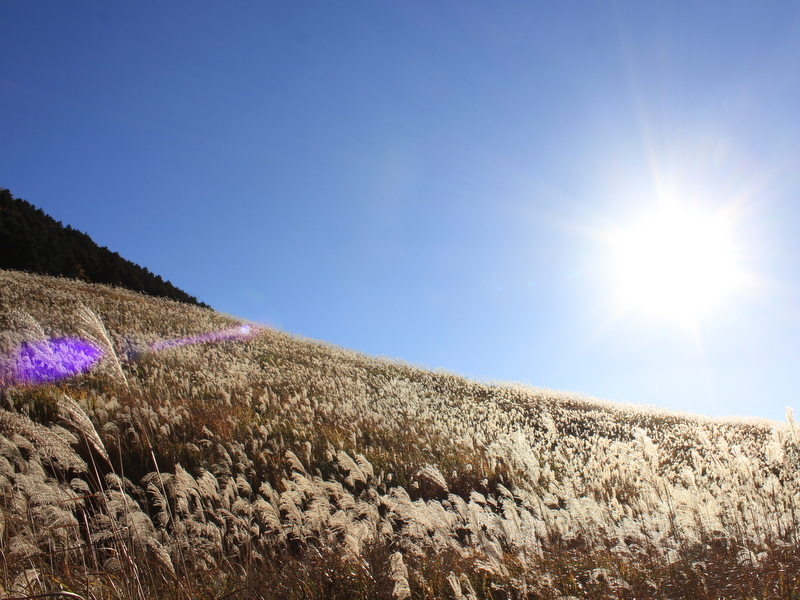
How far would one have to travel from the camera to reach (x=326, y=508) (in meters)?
3.68

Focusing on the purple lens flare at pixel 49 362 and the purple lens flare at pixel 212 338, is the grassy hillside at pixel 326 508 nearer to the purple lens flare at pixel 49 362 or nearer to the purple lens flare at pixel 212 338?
the purple lens flare at pixel 49 362

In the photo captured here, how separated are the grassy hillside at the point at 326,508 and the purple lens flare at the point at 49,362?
0.35 metres

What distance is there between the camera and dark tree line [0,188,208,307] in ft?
88.6

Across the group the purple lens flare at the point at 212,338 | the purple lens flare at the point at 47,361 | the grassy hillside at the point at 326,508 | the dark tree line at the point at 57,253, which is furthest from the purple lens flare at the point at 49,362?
the dark tree line at the point at 57,253

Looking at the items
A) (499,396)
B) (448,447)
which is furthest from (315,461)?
(499,396)

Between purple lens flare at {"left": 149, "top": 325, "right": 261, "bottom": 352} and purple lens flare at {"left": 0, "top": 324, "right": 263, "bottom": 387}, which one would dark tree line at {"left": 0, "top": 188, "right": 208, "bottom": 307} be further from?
purple lens flare at {"left": 0, "top": 324, "right": 263, "bottom": 387}

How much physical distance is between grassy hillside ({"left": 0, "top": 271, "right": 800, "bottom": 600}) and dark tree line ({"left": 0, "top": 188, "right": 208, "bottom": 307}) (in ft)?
83.0

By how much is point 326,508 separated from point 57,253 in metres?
35.4

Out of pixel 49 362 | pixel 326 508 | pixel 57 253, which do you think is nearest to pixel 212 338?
pixel 49 362

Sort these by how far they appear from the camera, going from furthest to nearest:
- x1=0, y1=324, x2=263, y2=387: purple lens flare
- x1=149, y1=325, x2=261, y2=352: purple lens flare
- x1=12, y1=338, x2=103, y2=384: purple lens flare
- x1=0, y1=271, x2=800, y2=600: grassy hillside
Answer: x1=149, y1=325, x2=261, y2=352: purple lens flare, x1=12, y1=338, x2=103, y2=384: purple lens flare, x1=0, y1=324, x2=263, y2=387: purple lens flare, x1=0, y1=271, x2=800, y2=600: grassy hillside

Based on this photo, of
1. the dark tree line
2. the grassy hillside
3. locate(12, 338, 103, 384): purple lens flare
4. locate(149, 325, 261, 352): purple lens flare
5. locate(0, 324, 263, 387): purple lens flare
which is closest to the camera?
the grassy hillside

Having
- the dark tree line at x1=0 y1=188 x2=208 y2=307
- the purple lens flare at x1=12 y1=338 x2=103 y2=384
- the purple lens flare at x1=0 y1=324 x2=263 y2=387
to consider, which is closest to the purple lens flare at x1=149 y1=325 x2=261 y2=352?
the purple lens flare at x1=0 y1=324 x2=263 y2=387

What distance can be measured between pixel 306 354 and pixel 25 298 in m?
9.11

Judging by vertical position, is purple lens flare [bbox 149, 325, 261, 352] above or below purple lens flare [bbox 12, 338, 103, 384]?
above
